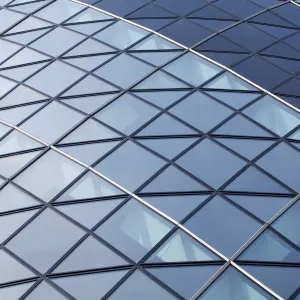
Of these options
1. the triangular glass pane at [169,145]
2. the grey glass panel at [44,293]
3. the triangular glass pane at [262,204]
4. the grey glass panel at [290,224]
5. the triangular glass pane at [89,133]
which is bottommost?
the grey glass panel at [44,293]

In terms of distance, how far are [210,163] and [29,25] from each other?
14717 mm

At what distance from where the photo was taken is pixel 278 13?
119 feet

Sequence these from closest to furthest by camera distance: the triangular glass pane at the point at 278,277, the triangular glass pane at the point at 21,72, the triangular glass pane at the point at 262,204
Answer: the triangular glass pane at the point at 278,277 → the triangular glass pane at the point at 262,204 → the triangular glass pane at the point at 21,72

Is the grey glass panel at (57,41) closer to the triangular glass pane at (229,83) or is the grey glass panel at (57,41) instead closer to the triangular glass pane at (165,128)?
the triangular glass pane at (229,83)

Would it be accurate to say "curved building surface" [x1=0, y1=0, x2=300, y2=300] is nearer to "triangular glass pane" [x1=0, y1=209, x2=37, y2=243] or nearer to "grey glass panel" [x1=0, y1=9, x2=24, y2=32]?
"triangular glass pane" [x1=0, y1=209, x2=37, y2=243]

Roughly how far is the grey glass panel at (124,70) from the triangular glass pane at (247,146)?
5.56m

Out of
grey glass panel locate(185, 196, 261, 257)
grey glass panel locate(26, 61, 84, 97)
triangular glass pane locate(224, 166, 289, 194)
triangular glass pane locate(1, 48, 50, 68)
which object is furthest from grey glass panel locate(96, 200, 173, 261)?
triangular glass pane locate(1, 48, 50, 68)

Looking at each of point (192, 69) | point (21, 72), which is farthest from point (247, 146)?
point (21, 72)

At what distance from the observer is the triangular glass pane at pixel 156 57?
A: 3173 centimetres

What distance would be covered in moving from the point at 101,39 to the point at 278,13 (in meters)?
9.52

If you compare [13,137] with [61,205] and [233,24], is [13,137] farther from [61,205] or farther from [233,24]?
[233,24]

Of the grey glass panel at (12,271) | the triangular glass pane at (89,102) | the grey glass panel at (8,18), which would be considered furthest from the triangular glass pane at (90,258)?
the grey glass panel at (8,18)

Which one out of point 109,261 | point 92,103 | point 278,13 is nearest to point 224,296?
point 109,261

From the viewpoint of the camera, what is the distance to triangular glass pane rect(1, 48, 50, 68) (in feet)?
109
